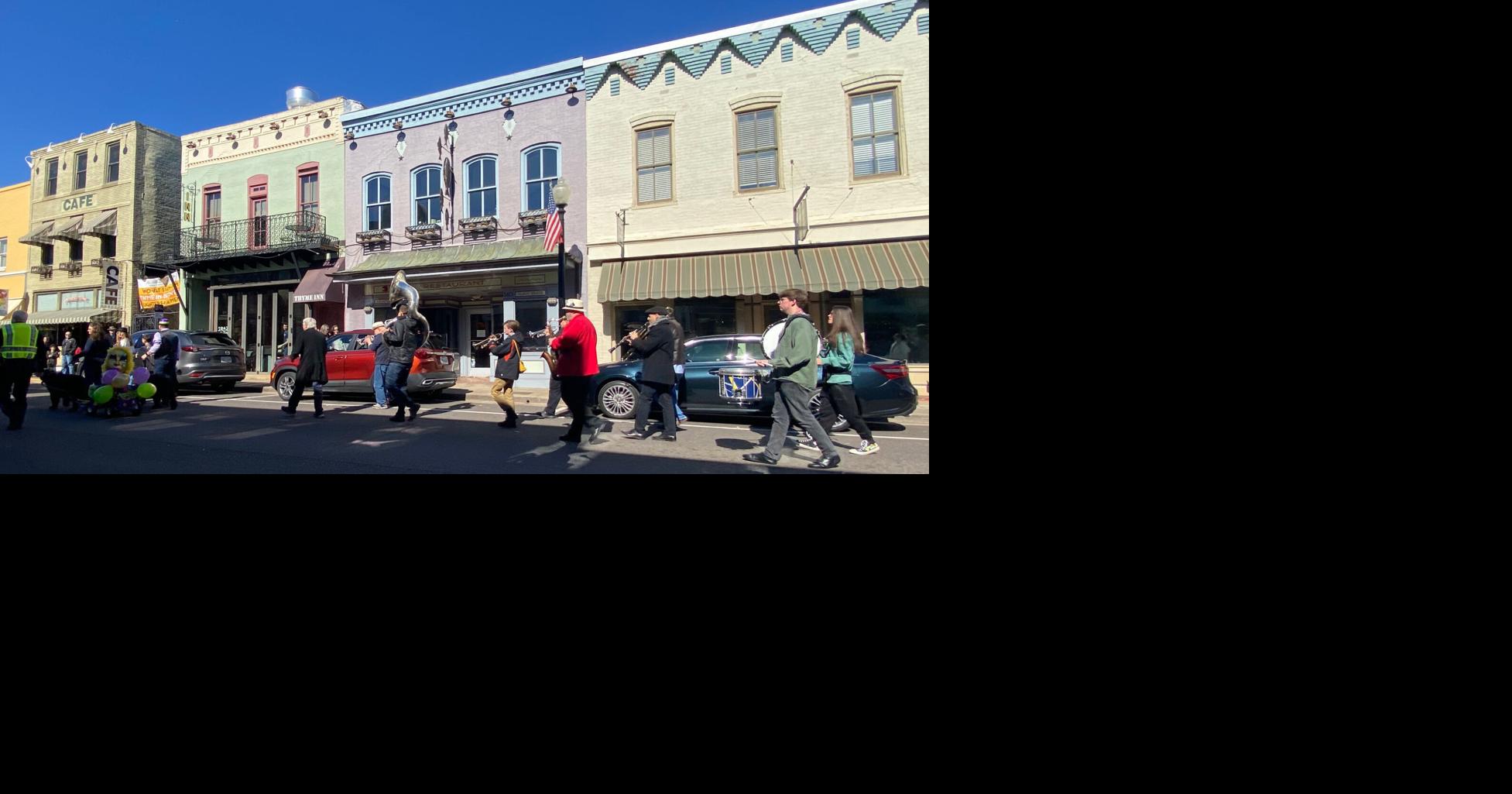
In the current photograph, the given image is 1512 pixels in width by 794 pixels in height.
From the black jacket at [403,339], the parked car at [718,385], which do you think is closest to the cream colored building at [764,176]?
the parked car at [718,385]

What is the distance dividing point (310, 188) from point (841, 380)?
12557mm

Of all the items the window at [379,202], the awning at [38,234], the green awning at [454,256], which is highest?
the window at [379,202]

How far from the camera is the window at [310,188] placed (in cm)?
1132

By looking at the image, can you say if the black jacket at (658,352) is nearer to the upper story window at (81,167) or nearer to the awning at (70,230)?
the upper story window at (81,167)

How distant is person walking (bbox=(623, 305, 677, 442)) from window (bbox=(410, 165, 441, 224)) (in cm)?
805

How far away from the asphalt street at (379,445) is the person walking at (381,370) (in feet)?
0.68

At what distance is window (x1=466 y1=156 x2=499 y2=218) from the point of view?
1048 centimetres

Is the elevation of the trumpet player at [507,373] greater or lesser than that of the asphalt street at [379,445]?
greater

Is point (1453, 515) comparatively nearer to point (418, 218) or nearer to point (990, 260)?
point (990, 260)

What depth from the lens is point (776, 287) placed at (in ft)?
28.8

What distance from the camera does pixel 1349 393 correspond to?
1528mm

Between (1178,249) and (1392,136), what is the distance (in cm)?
51

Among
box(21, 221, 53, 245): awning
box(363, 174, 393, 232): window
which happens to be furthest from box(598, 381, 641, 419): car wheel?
box(363, 174, 393, 232): window

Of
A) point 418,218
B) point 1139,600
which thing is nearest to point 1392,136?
point 1139,600
